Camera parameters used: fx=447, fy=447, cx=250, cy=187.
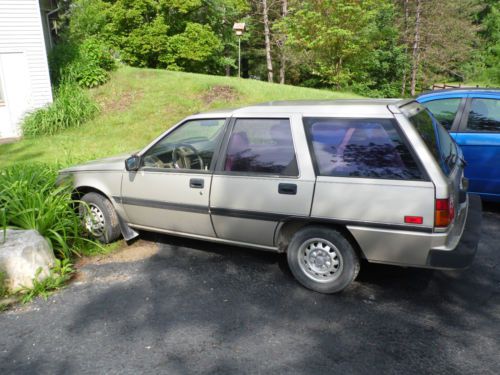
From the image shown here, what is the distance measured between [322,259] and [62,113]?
10.7 metres

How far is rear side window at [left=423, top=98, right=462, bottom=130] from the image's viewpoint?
19.9ft

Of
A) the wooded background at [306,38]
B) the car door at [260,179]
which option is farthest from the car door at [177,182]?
the wooded background at [306,38]

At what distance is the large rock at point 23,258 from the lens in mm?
4219

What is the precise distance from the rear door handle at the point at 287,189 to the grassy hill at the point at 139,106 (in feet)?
20.6

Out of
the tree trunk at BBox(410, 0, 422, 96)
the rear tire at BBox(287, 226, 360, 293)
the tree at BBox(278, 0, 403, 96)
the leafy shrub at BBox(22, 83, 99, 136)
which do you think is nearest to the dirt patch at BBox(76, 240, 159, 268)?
the rear tire at BBox(287, 226, 360, 293)

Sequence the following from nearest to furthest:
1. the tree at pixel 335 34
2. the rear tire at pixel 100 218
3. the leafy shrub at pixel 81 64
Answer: the rear tire at pixel 100 218
the leafy shrub at pixel 81 64
the tree at pixel 335 34

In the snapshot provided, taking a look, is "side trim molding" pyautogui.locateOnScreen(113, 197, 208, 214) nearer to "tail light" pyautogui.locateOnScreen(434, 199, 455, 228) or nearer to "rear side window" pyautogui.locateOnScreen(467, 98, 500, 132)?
"tail light" pyautogui.locateOnScreen(434, 199, 455, 228)

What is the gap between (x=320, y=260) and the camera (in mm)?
4035

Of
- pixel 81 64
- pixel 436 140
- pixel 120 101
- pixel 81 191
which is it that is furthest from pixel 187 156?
pixel 81 64

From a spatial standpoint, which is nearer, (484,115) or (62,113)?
(484,115)

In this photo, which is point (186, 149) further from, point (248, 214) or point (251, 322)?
point (251, 322)

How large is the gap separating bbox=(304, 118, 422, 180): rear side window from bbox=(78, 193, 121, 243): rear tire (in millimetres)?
2619

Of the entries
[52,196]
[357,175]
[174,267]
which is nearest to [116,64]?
[52,196]

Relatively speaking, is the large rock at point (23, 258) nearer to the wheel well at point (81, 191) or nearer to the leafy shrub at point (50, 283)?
the leafy shrub at point (50, 283)
